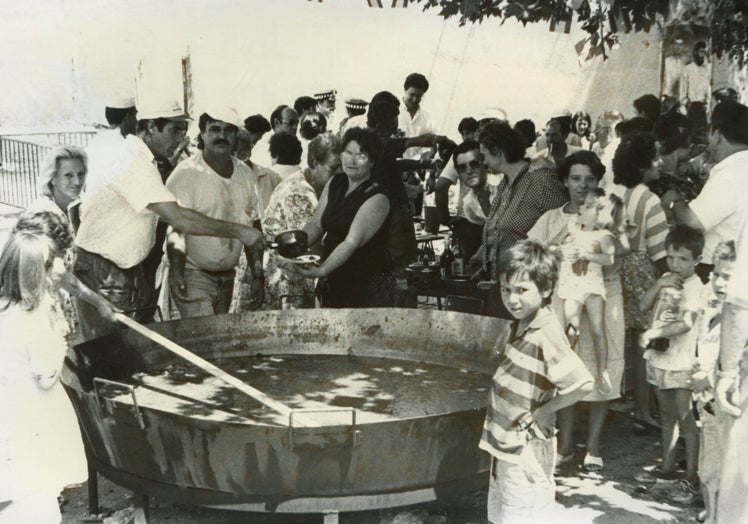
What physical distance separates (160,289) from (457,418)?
13.0 ft

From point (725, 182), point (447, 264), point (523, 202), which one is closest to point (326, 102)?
point (447, 264)

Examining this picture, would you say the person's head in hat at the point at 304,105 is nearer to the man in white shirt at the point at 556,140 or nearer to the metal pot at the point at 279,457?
the man in white shirt at the point at 556,140

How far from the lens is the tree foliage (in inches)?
193

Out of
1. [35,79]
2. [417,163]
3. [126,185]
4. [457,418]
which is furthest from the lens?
[417,163]

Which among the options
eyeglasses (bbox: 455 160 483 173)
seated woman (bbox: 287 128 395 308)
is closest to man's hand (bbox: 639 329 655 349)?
seated woman (bbox: 287 128 395 308)

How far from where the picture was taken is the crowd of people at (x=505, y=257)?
11.1ft

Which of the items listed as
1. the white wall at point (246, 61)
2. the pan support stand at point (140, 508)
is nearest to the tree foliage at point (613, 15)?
the white wall at point (246, 61)

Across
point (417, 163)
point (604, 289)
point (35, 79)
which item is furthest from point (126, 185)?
point (417, 163)

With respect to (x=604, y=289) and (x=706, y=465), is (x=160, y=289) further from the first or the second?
(x=706, y=465)

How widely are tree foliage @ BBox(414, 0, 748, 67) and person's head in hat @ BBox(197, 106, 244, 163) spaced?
151 cm

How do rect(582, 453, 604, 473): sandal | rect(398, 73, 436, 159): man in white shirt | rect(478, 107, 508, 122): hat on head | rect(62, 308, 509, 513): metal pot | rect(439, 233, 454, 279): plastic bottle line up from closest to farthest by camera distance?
rect(62, 308, 509, 513): metal pot
rect(582, 453, 604, 473): sandal
rect(478, 107, 508, 122): hat on head
rect(398, 73, 436, 159): man in white shirt
rect(439, 233, 454, 279): plastic bottle

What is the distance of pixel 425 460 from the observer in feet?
10.6

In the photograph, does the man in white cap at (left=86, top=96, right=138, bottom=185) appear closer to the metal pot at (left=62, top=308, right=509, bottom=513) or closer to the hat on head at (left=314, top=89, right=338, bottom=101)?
the metal pot at (left=62, top=308, right=509, bottom=513)

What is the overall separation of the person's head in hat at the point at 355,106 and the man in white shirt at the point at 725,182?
10.3 feet
